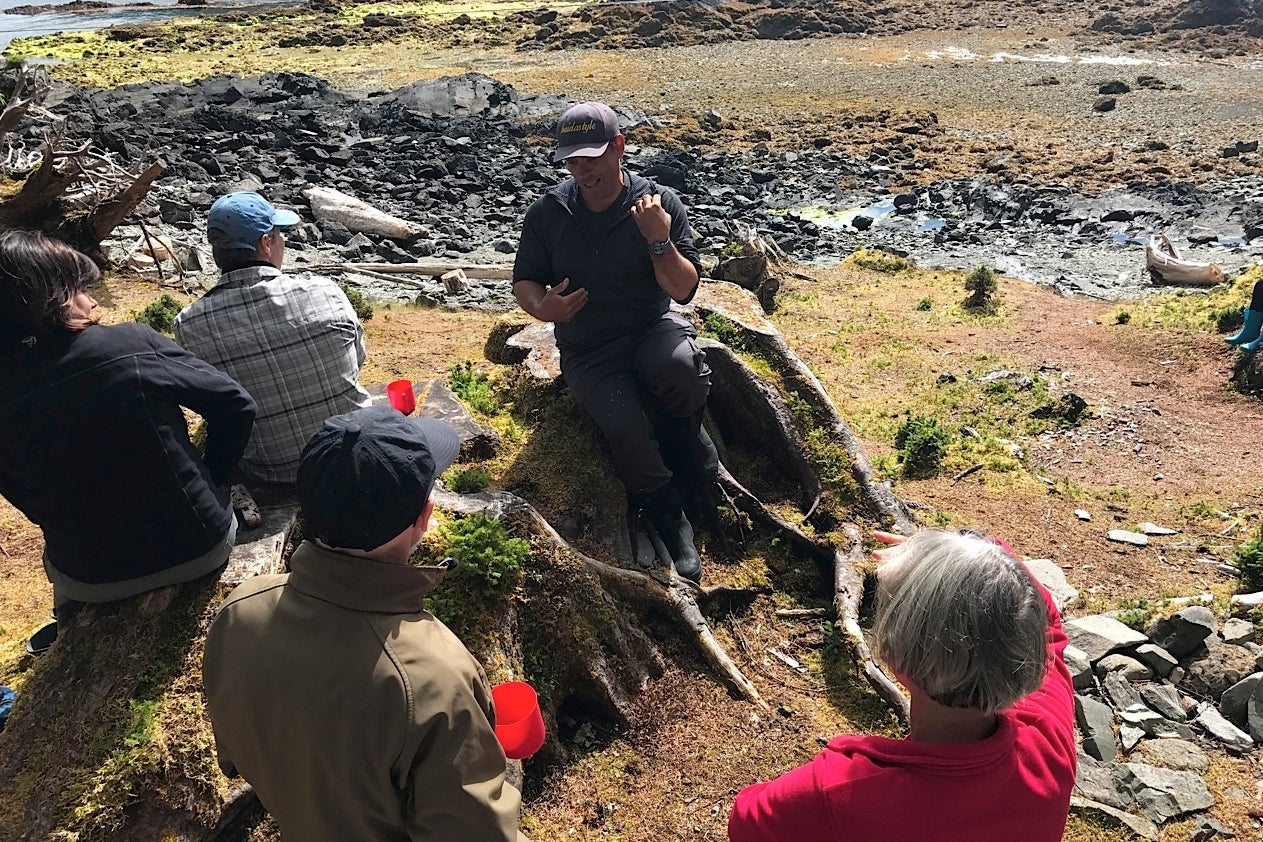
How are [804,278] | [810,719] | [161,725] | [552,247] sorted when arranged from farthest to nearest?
[804,278] → [552,247] → [810,719] → [161,725]

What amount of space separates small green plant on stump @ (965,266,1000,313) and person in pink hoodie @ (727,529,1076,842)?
15.5 meters

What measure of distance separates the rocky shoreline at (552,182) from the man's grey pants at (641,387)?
1045cm

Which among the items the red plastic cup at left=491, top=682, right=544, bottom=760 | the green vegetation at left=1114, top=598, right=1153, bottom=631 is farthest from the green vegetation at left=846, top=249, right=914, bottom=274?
the red plastic cup at left=491, top=682, right=544, bottom=760

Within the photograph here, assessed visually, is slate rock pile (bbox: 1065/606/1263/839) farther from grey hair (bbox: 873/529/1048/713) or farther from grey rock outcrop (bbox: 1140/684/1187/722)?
grey hair (bbox: 873/529/1048/713)

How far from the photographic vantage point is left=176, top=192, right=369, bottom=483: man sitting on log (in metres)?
4.58

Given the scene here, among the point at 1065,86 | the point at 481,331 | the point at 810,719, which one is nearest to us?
the point at 810,719

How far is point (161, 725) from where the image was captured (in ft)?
12.9

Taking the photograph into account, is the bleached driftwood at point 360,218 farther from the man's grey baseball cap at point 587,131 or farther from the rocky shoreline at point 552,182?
the man's grey baseball cap at point 587,131

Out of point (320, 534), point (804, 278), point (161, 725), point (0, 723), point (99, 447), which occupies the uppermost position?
point (320, 534)

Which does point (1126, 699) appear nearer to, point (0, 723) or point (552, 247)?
point (552, 247)

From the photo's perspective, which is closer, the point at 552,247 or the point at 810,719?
the point at 810,719

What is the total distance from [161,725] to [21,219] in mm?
10922

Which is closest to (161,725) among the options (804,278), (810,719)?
(810,719)

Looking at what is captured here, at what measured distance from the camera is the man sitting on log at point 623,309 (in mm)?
5852
